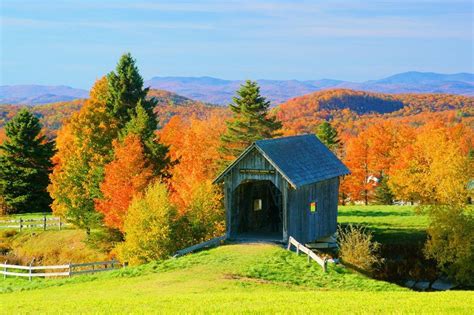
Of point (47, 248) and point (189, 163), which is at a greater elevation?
point (189, 163)

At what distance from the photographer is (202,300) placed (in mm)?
18156

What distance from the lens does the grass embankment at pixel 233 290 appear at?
16.8m

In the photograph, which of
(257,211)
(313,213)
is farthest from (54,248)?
(313,213)

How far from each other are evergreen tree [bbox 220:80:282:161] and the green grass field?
19.1 m

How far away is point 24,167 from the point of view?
189ft

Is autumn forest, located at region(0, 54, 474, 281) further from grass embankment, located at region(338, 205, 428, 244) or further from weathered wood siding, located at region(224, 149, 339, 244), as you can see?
weathered wood siding, located at region(224, 149, 339, 244)

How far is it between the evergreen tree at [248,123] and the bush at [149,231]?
16790 mm

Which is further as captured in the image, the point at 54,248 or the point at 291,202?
the point at 54,248

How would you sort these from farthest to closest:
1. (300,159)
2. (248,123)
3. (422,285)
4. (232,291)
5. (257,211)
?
(248,123) → (257,211) → (300,159) → (422,285) → (232,291)

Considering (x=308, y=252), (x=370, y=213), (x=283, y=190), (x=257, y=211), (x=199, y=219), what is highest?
(x=283, y=190)

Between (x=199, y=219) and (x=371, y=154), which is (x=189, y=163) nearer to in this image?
(x=199, y=219)

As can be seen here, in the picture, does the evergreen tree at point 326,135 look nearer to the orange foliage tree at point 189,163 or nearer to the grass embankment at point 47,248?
the orange foliage tree at point 189,163

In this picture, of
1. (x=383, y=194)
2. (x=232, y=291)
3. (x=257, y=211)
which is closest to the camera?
(x=232, y=291)

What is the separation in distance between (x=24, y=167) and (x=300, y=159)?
34.5 m
